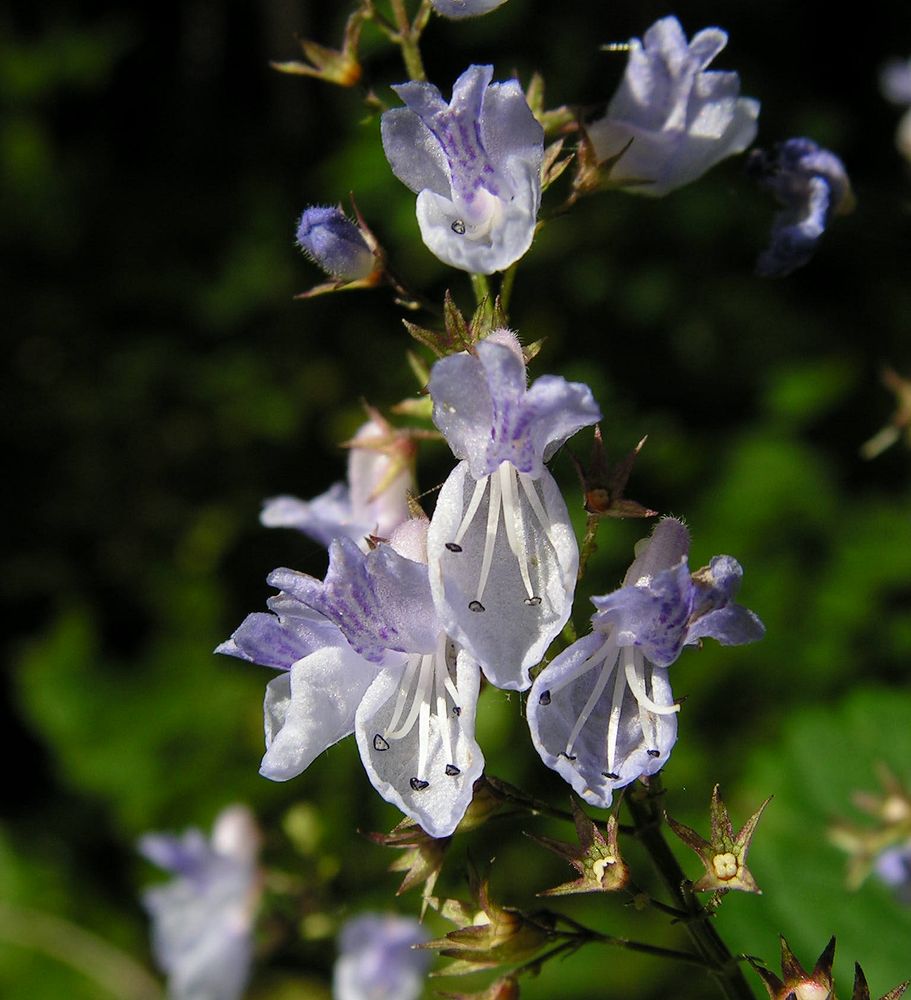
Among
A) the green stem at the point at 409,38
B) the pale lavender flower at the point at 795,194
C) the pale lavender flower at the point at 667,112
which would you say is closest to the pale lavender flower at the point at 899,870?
the pale lavender flower at the point at 795,194

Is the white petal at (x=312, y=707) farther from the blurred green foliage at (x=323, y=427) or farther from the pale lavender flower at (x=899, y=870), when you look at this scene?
the blurred green foliage at (x=323, y=427)

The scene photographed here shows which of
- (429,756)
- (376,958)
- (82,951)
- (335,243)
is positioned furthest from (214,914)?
(335,243)

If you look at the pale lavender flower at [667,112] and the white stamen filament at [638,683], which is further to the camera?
the pale lavender flower at [667,112]

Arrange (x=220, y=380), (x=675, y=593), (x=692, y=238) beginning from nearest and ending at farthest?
(x=675, y=593)
(x=692, y=238)
(x=220, y=380)

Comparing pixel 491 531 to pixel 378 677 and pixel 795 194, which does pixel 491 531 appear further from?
pixel 795 194

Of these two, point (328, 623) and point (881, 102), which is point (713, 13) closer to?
point (881, 102)

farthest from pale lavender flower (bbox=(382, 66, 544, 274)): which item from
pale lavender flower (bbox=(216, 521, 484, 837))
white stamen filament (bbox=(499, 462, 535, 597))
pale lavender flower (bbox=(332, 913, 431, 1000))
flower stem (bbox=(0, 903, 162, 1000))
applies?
flower stem (bbox=(0, 903, 162, 1000))

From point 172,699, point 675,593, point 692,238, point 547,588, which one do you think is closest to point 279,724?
point 547,588
